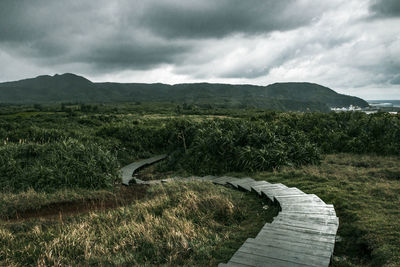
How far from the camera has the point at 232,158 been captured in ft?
39.1

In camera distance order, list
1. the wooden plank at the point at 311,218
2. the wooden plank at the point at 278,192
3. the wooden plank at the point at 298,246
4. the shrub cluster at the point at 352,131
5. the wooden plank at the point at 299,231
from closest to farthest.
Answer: the wooden plank at the point at 298,246 < the wooden plank at the point at 299,231 < the wooden plank at the point at 311,218 < the wooden plank at the point at 278,192 < the shrub cluster at the point at 352,131

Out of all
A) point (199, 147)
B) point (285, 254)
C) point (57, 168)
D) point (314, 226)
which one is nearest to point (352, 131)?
point (199, 147)

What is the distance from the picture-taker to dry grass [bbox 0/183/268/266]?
15.0 ft

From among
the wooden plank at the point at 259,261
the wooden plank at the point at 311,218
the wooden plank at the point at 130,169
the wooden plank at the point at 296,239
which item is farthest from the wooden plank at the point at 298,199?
the wooden plank at the point at 130,169

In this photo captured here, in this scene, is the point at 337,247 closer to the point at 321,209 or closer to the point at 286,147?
the point at 321,209

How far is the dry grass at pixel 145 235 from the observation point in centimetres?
459

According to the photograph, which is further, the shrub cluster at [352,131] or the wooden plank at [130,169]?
the shrub cluster at [352,131]

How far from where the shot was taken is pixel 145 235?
520 centimetres

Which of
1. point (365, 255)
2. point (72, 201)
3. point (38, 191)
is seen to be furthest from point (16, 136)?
point (365, 255)

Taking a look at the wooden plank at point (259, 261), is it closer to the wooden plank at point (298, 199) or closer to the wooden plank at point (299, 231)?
the wooden plank at point (299, 231)

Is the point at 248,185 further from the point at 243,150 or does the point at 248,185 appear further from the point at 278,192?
the point at 243,150

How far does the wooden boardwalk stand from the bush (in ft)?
21.8

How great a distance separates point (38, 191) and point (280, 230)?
815cm

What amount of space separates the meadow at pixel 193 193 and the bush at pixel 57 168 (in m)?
0.04
